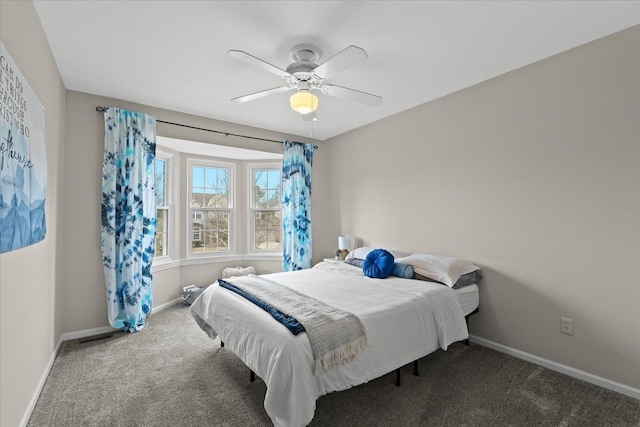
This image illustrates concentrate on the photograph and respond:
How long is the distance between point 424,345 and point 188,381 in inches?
73.9

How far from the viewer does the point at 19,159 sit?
1.63 metres

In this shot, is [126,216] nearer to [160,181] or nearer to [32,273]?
[160,181]

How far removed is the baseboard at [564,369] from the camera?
2201 millimetres

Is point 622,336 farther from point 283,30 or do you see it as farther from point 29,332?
point 29,332

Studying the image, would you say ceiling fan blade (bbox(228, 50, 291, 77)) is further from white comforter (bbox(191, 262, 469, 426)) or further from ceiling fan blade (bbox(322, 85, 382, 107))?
white comforter (bbox(191, 262, 469, 426))

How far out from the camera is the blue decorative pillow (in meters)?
3.12

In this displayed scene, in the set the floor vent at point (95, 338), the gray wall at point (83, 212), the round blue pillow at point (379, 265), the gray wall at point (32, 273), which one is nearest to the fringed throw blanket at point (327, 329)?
the round blue pillow at point (379, 265)

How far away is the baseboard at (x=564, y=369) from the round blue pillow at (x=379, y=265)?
111 cm

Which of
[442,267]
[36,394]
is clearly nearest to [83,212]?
[36,394]

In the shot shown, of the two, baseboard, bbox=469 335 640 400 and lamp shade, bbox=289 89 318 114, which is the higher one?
lamp shade, bbox=289 89 318 114

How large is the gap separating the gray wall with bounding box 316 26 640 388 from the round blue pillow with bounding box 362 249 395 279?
2.11 feet

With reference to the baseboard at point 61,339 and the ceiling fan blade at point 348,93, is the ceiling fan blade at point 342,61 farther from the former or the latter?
the baseboard at point 61,339

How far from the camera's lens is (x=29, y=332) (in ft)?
6.51

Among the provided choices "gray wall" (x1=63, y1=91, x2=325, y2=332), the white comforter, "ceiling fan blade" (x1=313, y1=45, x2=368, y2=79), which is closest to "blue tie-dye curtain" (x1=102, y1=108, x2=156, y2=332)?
"gray wall" (x1=63, y1=91, x2=325, y2=332)
